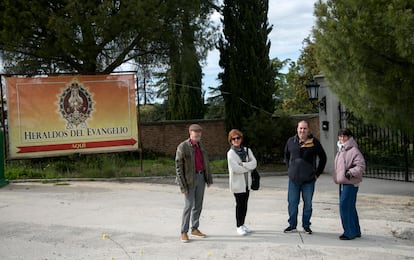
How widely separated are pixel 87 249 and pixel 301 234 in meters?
3.14

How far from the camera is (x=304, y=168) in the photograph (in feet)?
23.8

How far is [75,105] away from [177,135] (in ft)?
27.4

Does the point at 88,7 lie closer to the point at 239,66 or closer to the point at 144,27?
the point at 144,27

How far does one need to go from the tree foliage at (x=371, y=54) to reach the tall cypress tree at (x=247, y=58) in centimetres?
1062

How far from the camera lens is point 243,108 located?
813 inches

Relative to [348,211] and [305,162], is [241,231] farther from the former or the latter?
[348,211]

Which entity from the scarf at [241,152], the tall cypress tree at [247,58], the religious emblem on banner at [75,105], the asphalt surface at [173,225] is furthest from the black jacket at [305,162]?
the tall cypress tree at [247,58]

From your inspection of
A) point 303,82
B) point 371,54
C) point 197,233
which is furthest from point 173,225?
point 303,82

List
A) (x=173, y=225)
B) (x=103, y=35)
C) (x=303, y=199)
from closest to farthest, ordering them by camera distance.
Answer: (x=303, y=199) → (x=173, y=225) → (x=103, y=35)

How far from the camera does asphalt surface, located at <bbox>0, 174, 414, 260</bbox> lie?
256 inches

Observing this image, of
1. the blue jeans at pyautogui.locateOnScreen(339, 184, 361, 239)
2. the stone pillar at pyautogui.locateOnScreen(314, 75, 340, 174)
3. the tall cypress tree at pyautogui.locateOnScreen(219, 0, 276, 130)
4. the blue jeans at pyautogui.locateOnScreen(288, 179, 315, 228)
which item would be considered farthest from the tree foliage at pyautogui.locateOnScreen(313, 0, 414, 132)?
the tall cypress tree at pyautogui.locateOnScreen(219, 0, 276, 130)

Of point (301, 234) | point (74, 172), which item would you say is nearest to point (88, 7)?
point (74, 172)

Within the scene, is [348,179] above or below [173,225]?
above

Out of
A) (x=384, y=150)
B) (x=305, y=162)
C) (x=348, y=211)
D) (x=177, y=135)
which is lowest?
(x=348, y=211)
